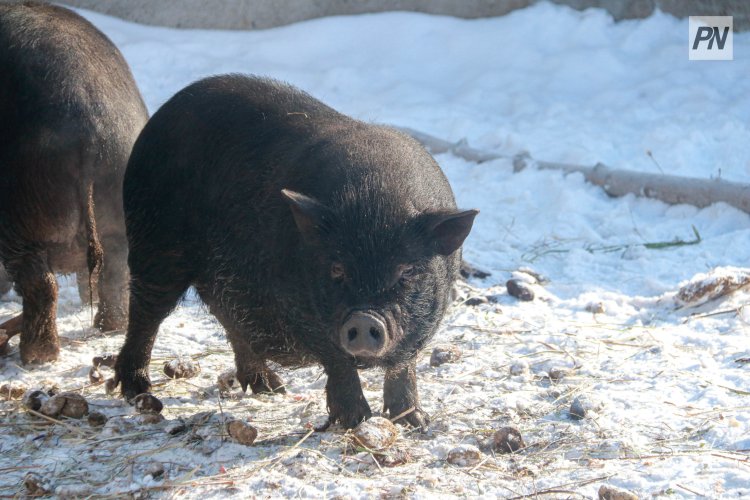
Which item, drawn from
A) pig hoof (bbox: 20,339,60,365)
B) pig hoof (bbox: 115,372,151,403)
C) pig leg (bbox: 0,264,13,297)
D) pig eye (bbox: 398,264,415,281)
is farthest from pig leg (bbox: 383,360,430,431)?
pig leg (bbox: 0,264,13,297)

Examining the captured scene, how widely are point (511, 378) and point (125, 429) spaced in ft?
5.48

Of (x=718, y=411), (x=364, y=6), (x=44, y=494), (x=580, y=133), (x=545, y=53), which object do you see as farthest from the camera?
(x=364, y=6)

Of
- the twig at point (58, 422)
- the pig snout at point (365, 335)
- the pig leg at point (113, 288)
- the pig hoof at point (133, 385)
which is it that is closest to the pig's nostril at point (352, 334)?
the pig snout at point (365, 335)

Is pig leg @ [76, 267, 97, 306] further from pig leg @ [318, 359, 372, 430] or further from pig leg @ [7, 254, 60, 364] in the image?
pig leg @ [318, 359, 372, 430]

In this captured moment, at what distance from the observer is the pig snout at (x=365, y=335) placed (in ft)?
10.8

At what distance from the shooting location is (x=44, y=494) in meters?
3.36

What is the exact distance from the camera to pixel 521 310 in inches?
217

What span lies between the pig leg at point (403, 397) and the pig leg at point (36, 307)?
1837 mm

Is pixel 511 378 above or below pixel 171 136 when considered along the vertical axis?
below

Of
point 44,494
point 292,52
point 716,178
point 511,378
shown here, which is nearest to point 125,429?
point 44,494

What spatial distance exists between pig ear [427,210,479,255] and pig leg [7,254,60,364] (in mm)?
2222

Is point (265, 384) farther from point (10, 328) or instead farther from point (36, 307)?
point (10, 328)

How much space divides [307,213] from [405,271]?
15.4 inches

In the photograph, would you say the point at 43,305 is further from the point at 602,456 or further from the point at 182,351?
the point at 602,456
